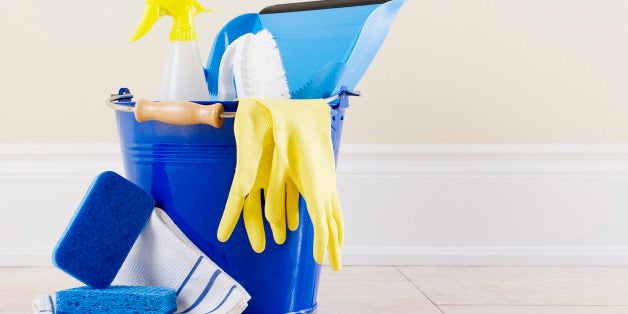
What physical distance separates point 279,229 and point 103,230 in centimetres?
23

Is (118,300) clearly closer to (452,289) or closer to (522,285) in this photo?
(452,289)

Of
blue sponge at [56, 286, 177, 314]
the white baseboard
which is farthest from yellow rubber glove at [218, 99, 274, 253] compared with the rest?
the white baseboard

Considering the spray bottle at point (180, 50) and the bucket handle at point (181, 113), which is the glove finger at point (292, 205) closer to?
the bucket handle at point (181, 113)

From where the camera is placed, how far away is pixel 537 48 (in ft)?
5.07

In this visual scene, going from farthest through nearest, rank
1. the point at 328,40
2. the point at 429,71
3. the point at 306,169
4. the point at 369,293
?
the point at 429,71 < the point at 369,293 < the point at 328,40 < the point at 306,169

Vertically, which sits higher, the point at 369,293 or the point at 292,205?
the point at 292,205

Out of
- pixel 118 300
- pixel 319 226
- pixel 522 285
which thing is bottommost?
pixel 522 285

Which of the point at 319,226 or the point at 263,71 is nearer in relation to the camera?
the point at 319,226

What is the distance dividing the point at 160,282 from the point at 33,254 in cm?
54

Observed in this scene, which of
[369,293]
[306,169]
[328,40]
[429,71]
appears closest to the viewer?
[306,169]

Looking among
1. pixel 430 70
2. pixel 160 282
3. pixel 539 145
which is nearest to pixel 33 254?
pixel 160 282

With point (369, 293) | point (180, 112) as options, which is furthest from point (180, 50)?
point (369, 293)

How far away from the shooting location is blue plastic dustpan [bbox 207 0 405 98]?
111cm

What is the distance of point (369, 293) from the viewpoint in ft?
4.36
